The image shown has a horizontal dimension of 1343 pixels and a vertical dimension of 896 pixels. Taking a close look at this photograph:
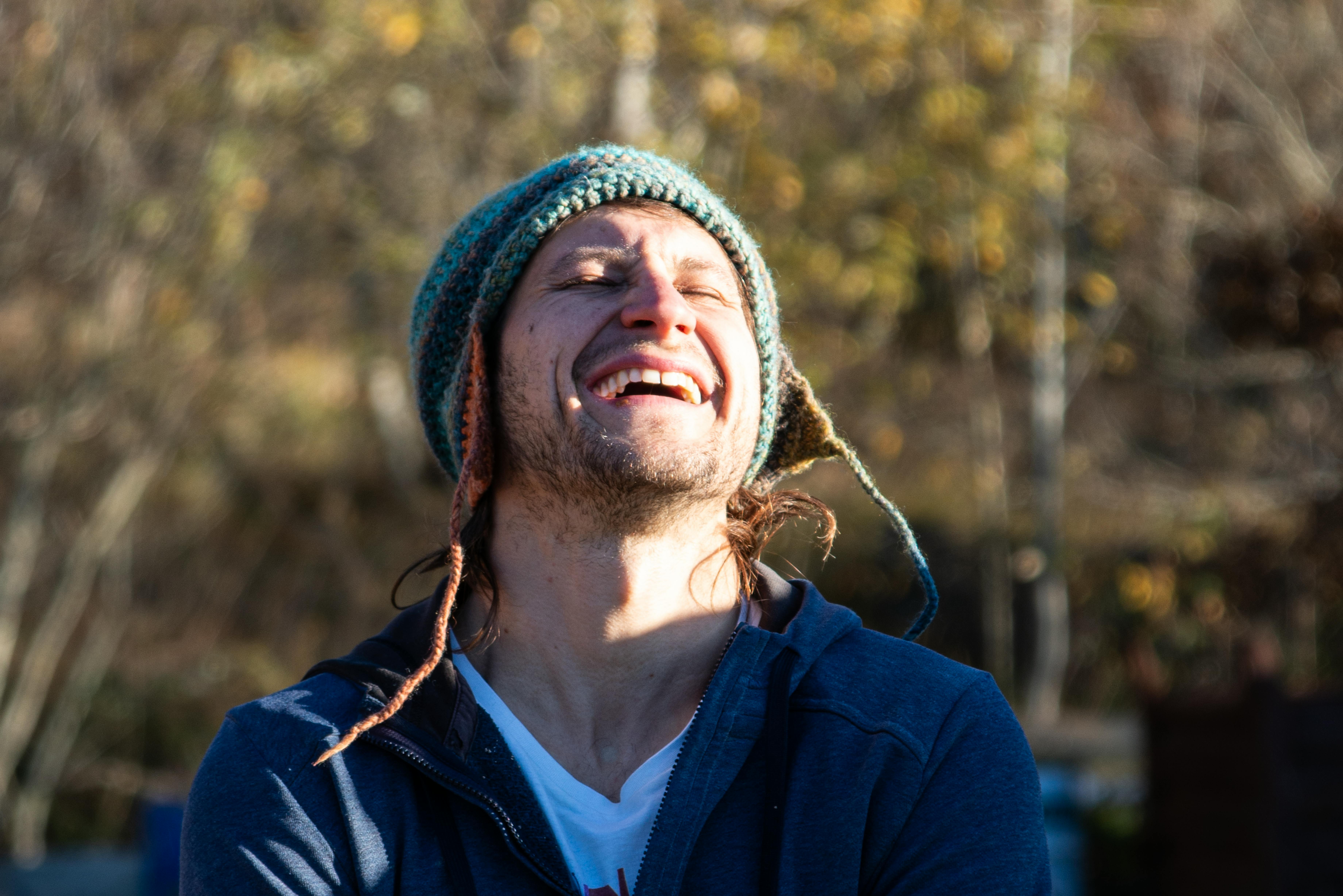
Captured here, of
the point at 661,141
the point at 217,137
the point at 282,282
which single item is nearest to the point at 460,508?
the point at 661,141

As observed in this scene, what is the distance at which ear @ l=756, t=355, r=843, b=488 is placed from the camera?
2264mm

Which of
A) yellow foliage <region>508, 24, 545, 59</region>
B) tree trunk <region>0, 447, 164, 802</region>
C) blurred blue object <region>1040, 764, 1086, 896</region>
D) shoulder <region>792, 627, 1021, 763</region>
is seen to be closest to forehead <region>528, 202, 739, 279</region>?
shoulder <region>792, 627, 1021, 763</region>

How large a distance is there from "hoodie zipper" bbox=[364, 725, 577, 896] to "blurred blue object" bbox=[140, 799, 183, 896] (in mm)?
3739

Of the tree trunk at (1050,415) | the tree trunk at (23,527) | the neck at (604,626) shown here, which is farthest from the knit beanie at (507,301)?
the tree trunk at (1050,415)

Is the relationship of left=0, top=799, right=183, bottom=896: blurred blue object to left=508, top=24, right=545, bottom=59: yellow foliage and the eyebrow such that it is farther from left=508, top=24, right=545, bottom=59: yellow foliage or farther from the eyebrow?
the eyebrow

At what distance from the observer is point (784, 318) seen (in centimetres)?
375

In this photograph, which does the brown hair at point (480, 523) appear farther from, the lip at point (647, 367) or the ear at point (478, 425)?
the lip at point (647, 367)

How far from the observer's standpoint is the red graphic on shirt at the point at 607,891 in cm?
171

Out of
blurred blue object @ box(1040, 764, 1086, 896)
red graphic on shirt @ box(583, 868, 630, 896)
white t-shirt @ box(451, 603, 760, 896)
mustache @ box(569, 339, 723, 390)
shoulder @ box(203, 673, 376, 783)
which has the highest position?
mustache @ box(569, 339, 723, 390)

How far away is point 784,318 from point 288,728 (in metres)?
2.31

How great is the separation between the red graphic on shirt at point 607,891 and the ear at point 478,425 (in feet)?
2.06

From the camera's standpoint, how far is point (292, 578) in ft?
35.0

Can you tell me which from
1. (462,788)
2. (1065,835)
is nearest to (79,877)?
(1065,835)

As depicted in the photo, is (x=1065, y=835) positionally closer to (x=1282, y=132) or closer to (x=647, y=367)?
(x=1282, y=132)
